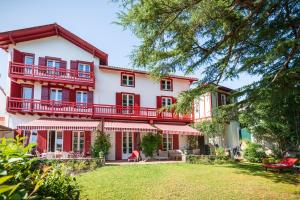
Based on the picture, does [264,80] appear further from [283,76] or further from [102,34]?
[102,34]

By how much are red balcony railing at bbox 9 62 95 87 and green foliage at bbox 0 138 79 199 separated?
70.9 ft

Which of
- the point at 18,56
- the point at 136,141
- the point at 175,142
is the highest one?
the point at 18,56

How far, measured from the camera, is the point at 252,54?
11547mm

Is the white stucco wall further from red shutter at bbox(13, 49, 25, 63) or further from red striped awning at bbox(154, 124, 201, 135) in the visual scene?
red shutter at bbox(13, 49, 25, 63)

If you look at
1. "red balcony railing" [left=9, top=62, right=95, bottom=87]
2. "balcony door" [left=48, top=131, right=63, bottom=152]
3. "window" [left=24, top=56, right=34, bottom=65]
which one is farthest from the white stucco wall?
"window" [left=24, top=56, right=34, bottom=65]

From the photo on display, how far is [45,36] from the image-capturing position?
27312mm

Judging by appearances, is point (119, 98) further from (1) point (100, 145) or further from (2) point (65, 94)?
(1) point (100, 145)

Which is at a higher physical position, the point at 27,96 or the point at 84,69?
the point at 84,69

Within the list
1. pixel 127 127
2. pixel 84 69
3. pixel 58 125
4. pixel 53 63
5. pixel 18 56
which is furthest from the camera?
pixel 84 69

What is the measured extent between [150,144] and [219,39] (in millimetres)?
18352

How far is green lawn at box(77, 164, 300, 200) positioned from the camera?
1198 centimetres

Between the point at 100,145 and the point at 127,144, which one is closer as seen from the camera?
the point at 100,145

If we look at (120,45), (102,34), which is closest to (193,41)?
(120,45)

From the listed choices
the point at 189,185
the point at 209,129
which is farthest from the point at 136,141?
the point at 189,185
